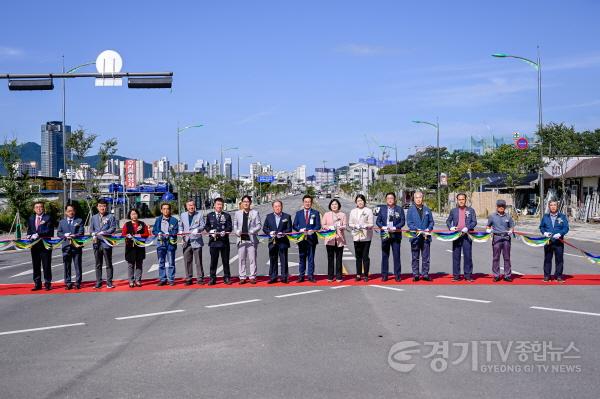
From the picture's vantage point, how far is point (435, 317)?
32.2ft

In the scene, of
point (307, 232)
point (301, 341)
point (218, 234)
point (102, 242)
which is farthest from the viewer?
point (307, 232)

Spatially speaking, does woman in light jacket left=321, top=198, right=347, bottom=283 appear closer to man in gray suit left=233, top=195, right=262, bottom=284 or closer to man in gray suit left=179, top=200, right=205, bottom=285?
man in gray suit left=233, top=195, right=262, bottom=284

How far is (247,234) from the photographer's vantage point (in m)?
14.0

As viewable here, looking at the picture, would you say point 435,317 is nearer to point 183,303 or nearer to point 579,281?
point 183,303

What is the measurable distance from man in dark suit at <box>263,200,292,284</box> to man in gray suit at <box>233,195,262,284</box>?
0.28 metres

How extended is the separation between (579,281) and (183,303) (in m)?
8.56

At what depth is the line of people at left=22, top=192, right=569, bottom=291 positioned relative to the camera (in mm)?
13766

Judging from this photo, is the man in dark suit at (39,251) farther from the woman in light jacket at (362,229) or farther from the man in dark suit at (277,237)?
the woman in light jacket at (362,229)

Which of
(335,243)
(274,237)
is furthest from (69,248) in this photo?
(335,243)

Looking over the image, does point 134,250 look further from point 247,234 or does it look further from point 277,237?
point 277,237

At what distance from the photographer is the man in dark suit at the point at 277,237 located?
559 inches

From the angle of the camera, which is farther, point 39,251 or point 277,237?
point 277,237

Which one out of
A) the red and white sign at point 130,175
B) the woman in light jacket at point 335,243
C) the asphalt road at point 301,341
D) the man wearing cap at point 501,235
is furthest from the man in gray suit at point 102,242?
the red and white sign at point 130,175

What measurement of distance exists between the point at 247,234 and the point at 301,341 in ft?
19.3
